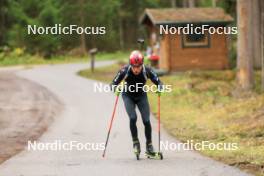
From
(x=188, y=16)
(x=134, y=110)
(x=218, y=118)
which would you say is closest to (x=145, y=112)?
(x=134, y=110)

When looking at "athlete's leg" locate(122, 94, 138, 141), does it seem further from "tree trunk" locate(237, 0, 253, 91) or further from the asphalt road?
"tree trunk" locate(237, 0, 253, 91)

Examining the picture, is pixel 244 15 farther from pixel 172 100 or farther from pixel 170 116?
pixel 170 116

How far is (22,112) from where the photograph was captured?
20594 millimetres

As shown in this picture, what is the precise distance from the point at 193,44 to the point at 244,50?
11118 mm

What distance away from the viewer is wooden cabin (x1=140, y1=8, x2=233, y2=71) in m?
Answer: 35.8

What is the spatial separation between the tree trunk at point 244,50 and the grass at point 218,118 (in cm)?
49

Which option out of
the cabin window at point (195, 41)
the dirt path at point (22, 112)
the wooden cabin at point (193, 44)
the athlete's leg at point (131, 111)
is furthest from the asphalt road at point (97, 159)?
the cabin window at point (195, 41)

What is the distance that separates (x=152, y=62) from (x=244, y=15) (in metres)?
15.4

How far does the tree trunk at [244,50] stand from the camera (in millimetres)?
24455

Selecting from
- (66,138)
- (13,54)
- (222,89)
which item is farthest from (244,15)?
(13,54)

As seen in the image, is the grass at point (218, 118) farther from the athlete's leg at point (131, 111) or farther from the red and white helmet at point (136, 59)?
the red and white helmet at point (136, 59)

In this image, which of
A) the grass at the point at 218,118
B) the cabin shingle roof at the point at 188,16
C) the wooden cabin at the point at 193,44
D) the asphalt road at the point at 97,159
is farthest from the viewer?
the wooden cabin at the point at 193,44

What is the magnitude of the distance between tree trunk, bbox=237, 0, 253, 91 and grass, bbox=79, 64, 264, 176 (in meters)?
0.49

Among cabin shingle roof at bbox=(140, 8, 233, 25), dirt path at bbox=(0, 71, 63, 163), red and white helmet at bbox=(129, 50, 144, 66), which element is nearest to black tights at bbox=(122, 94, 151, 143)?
red and white helmet at bbox=(129, 50, 144, 66)
